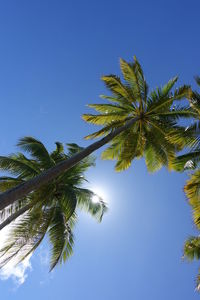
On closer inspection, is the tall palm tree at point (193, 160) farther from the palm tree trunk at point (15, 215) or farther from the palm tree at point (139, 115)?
the palm tree trunk at point (15, 215)

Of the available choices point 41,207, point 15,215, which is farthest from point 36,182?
point 41,207

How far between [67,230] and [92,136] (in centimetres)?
416

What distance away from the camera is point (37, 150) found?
45.5 feet

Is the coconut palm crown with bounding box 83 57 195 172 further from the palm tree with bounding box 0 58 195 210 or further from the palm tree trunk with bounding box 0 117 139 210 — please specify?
the palm tree trunk with bounding box 0 117 139 210

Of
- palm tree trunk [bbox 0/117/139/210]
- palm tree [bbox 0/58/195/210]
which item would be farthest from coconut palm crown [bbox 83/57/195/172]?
palm tree trunk [bbox 0/117/139/210]

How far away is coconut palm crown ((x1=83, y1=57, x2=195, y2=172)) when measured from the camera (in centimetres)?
1375

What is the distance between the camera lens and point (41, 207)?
1322 cm

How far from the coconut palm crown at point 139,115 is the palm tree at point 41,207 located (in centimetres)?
226

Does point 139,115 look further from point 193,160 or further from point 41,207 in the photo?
point 41,207

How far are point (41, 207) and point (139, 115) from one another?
5898mm

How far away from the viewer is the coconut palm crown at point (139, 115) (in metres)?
13.8

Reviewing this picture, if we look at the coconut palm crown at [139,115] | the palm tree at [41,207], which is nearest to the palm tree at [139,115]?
the coconut palm crown at [139,115]

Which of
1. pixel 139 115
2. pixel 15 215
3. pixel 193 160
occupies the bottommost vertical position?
pixel 15 215

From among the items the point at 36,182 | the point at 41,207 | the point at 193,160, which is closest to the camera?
the point at 36,182
